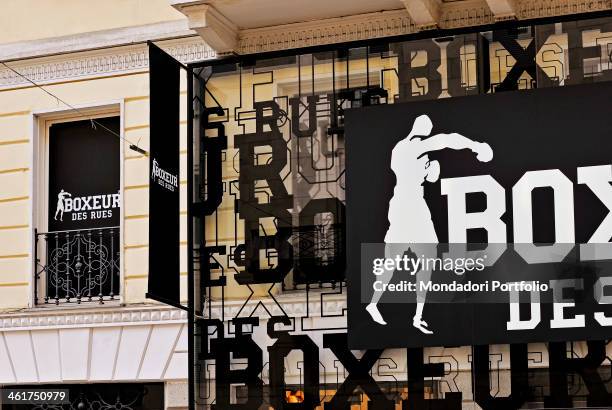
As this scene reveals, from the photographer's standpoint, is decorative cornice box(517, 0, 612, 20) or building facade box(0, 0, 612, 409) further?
building facade box(0, 0, 612, 409)

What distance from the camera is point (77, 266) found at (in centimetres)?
1859

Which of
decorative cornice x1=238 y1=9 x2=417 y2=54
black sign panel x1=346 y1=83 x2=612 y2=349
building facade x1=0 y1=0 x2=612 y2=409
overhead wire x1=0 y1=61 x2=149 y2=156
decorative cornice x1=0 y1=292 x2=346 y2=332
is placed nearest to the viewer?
black sign panel x1=346 y1=83 x2=612 y2=349

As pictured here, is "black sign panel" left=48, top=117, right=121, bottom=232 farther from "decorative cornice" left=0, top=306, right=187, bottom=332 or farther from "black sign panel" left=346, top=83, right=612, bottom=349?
"black sign panel" left=346, top=83, right=612, bottom=349

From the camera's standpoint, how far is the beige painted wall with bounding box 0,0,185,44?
727 inches

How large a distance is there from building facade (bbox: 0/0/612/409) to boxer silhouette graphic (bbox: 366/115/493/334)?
1.50ft

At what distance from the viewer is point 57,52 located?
18.8 m

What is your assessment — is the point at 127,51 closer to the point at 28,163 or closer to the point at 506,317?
the point at 28,163

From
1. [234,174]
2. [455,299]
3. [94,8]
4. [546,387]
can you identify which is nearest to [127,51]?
[94,8]

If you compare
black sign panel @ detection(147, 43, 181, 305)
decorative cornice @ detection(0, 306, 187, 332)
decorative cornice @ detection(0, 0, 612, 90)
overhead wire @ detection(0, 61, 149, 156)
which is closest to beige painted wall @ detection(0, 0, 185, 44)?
decorative cornice @ detection(0, 0, 612, 90)

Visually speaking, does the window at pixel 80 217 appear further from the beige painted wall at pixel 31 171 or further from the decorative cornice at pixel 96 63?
the decorative cornice at pixel 96 63

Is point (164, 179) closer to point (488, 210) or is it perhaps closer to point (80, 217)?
point (80, 217)

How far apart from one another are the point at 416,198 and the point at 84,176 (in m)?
4.72

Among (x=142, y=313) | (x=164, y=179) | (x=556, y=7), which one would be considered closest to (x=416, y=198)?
(x=556, y=7)

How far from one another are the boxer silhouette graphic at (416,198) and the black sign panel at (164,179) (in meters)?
2.26
